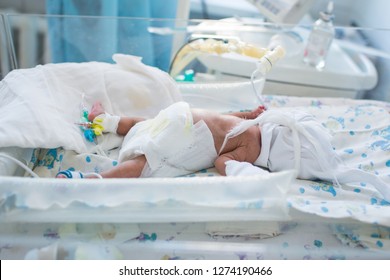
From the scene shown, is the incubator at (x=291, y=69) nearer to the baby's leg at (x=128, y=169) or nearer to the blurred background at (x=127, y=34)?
the blurred background at (x=127, y=34)

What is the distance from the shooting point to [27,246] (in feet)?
2.50

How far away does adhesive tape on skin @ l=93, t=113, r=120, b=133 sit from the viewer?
42.2 inches

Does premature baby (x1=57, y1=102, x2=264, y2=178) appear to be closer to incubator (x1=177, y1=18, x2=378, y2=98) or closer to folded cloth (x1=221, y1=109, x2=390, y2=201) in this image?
folded cloth (x1=221, y1=109, x2=390, y2=201)

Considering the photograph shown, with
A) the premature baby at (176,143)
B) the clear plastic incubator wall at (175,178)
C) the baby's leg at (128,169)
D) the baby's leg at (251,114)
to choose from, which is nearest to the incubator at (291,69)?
the clear plastic incubator wall at (175,178)

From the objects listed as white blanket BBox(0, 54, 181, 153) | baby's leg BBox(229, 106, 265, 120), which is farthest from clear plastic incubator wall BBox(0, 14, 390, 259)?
baby's leg BBox(229, 106, 265, 120)

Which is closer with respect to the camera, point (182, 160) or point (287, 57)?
point (182, 160)

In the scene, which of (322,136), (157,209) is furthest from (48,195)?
(322,136)

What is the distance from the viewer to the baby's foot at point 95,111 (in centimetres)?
109

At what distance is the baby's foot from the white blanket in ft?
0.06

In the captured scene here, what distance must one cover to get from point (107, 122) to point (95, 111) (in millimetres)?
61

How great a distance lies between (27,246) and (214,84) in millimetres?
852

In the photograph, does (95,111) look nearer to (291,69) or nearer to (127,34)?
(127,34)
